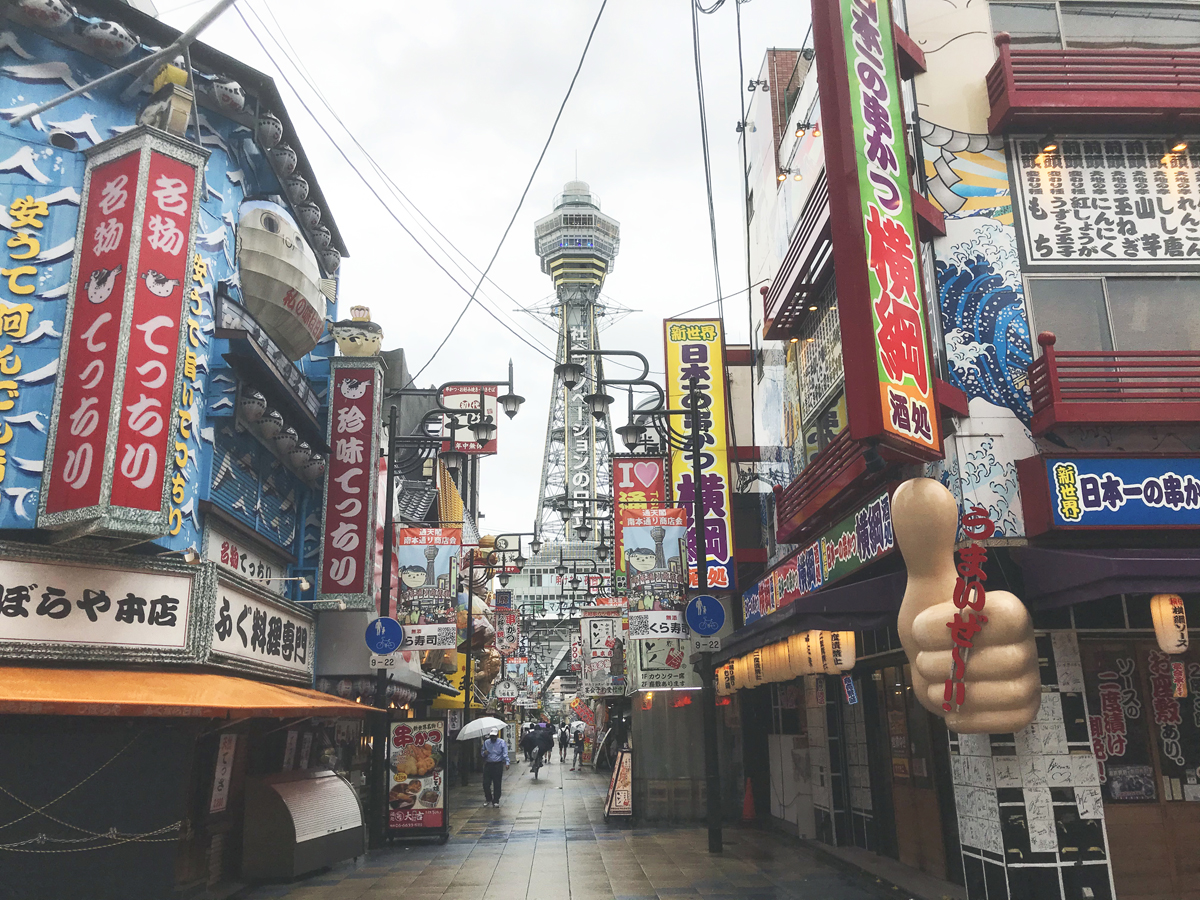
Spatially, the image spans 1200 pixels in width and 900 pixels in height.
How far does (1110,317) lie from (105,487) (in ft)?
40.3

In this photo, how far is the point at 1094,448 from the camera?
34.9 ft

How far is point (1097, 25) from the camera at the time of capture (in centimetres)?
1342

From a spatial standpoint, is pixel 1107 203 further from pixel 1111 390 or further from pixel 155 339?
pixel 155 339

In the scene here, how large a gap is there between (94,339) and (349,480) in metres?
6.52

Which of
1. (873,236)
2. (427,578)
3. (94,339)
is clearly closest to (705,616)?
(427,578)

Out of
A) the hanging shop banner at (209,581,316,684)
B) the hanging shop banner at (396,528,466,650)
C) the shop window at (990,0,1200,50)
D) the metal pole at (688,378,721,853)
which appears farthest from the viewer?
the hanging shop banner at (396,528,466,650)

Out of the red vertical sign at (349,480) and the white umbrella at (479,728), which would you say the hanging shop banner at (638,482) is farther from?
the red vertical sign at (349,480)

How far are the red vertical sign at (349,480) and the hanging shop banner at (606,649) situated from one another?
7604mm

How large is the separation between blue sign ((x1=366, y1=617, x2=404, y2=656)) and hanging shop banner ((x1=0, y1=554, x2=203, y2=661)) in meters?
4.96

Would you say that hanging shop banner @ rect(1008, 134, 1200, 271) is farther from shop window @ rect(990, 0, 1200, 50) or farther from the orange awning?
the orange awning

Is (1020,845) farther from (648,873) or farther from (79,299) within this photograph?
(79,299)

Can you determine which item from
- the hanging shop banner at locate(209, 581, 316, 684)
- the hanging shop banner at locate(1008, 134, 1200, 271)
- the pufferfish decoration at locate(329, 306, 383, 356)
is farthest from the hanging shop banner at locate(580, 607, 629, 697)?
the hanging shop banner at locate(1008, 134, 1200, 271)

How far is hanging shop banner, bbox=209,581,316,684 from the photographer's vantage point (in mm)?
12109

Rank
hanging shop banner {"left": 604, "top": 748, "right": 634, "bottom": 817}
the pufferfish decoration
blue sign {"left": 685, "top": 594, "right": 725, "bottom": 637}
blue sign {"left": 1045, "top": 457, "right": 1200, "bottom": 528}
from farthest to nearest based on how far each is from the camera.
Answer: hanging shop banner {"left": 604, "top": 748, "right": 634, "bottom": 817} < the pufferfish decoration < blue sign {"left": 685, "top": 594, "right": 725, "bottom": 637} < blue sign {"left": 1045, "top": 457, "right": 1200, "bottom": 528}
